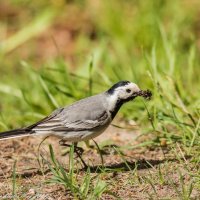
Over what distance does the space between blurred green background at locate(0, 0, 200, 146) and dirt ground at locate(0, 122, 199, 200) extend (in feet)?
0.77

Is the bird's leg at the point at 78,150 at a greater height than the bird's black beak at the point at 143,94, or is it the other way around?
the bird's black beak at the point at 143,94

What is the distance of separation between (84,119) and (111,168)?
18.7 inches

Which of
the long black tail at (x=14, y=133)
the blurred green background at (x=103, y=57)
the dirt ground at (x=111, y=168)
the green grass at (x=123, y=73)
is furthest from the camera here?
the blurred green background at (x=103, y=57)

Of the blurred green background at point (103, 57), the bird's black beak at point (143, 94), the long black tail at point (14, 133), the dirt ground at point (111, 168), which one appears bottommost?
the dirt ground at point (111, 168)

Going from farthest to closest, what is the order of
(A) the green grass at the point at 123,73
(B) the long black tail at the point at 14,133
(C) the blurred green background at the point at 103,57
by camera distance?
(C) the blurred green background at the point at 103,57, (A) the green grass at the point at 123,73, (B) the long black tail at the point at 14,133

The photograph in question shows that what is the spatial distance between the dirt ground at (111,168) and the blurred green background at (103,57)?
0.24 meters

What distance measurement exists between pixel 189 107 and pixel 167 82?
0.36 meters

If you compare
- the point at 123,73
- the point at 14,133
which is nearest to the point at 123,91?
the point at 14,133

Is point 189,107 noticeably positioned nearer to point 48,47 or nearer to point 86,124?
point 86,124

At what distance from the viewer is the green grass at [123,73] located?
6137 millimetres

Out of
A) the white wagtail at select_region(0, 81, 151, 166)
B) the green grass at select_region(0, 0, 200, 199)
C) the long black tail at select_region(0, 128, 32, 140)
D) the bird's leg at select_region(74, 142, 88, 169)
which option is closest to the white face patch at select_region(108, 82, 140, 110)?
the white wagtail at select_region(0, 81, 151, 166)

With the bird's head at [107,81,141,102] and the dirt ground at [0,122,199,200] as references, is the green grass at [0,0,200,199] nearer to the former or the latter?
the dirt ground at [0,122,199,200]

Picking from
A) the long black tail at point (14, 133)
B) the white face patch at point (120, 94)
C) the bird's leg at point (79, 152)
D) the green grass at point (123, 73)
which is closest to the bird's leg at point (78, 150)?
the bird's leg at point (79, 152)

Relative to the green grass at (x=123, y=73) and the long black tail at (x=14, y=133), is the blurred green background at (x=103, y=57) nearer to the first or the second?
the green grass at (x=123, y=73)
